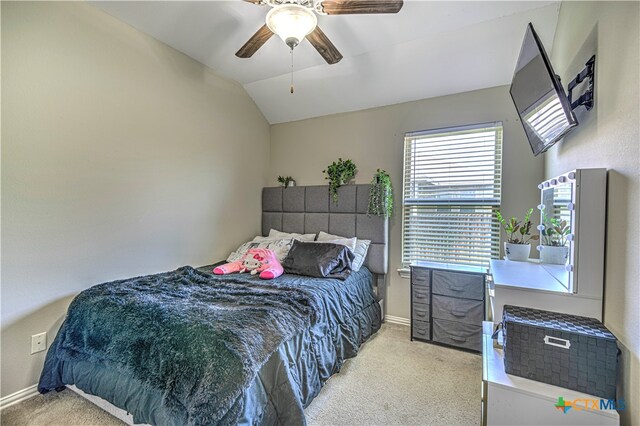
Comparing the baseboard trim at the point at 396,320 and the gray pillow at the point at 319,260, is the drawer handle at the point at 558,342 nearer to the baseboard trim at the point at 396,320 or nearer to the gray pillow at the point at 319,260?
the gray pillow at the point at 319,260

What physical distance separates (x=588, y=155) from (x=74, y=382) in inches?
133

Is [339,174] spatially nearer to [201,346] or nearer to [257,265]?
[257,265]

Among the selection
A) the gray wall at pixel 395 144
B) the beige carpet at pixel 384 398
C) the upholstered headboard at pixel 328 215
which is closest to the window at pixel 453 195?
the gray wall at pixel 395 144

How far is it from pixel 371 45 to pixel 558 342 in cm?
267

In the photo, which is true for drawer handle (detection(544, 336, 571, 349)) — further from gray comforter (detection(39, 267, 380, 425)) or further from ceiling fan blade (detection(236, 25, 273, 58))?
ceiling fan blade (detection(236, 25, 273, 58))

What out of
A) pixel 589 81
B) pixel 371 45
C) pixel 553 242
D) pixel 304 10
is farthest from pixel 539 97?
pixel 371 45

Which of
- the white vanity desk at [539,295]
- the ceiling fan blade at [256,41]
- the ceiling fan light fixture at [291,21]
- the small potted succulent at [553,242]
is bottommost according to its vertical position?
the white vanity desk at [539,295]

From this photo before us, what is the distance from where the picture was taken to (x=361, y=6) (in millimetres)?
1708

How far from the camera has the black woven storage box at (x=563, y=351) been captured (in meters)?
1.08

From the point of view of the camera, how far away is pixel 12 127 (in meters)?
1.88

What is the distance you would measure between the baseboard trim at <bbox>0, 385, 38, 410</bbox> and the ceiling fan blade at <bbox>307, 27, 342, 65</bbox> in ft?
10.2

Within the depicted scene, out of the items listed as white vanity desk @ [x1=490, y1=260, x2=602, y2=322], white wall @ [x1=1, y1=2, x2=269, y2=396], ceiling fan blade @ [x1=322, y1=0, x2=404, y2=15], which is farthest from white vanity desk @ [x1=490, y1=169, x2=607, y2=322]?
white wall @ [x1=1, y1=2, x2=269, y2=396]

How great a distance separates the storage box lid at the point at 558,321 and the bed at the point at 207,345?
46.1 inches

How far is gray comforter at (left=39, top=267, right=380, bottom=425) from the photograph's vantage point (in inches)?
51.9
